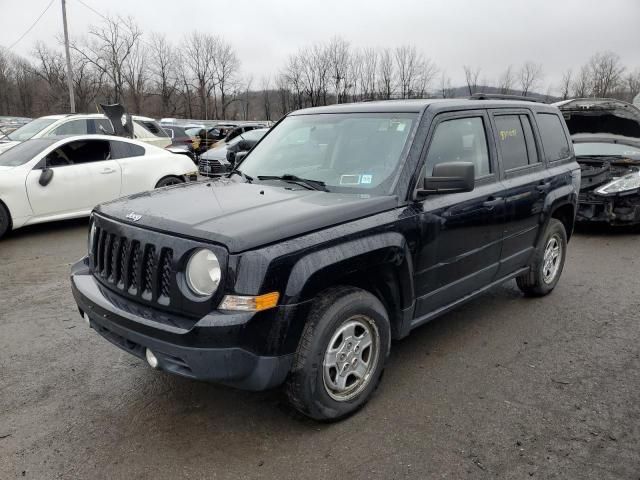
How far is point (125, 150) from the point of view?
8820 mm

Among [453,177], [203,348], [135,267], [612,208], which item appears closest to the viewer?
[203,348]

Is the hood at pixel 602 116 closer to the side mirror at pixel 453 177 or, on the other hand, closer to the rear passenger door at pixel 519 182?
the rear passenger door at pixel 519 182

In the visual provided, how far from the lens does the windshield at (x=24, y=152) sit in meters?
7.89

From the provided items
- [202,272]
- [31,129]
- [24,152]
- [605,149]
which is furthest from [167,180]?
[605,149]

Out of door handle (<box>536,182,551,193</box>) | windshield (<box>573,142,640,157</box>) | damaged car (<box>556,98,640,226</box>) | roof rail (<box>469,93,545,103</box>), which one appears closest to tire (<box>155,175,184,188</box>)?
roof rail (<box>469,93,545,103</box>)

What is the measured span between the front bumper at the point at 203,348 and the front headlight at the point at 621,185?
6986 mm

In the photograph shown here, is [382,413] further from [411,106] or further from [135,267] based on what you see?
[411,106]

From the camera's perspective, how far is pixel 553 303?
5.20m

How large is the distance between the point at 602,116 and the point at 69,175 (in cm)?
908

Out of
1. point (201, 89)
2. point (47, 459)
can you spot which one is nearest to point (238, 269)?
point (47, 459)

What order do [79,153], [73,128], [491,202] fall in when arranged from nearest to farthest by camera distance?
[491,202], [79,153], [73,128]

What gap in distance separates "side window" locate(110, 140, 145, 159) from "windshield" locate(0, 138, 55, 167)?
0.89 meters

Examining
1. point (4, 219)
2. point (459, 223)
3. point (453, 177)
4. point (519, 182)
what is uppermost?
point (453, 177)

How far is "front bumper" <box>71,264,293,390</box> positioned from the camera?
8.42ft
